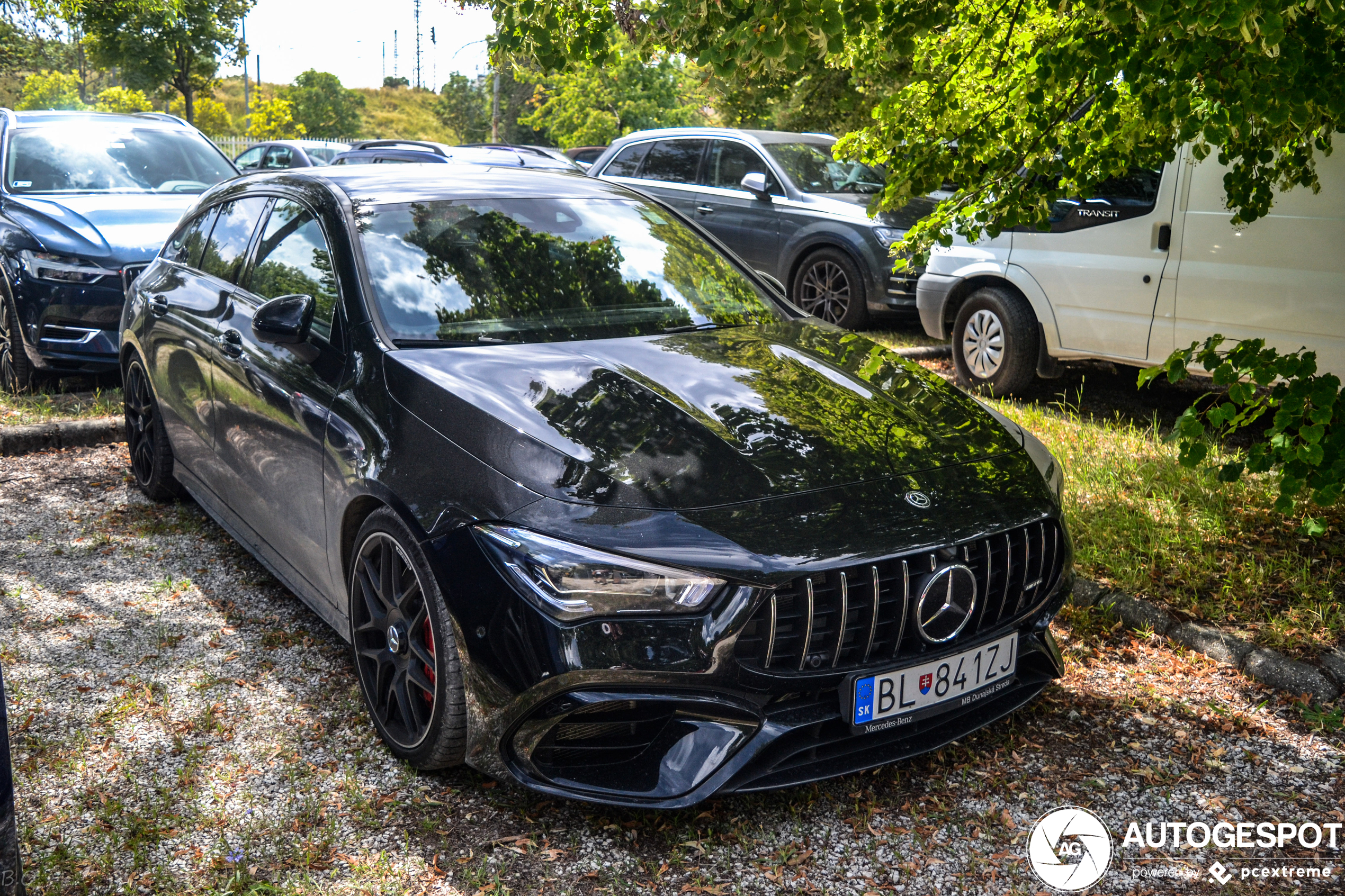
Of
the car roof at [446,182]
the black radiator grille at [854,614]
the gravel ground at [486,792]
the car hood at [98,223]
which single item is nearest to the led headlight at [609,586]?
the black radiator grille at [854,614]

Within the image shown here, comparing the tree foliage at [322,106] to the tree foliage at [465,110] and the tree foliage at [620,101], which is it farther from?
the tree foliage at [620,101]

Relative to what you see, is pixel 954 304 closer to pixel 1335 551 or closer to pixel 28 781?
pixel 1335 551

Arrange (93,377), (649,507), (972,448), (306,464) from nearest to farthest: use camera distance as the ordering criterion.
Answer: (649,507)
(972,448)
(306,464)
(93,377)

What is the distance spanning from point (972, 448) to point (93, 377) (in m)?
6.61

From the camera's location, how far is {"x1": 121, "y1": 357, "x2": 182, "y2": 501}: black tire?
5121 millimetres

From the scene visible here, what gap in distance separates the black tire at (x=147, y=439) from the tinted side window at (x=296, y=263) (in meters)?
1.30

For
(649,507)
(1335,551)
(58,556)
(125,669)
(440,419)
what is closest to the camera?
(649,507)

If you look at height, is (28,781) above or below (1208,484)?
below

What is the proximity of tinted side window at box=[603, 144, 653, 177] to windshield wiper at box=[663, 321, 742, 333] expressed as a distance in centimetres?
733

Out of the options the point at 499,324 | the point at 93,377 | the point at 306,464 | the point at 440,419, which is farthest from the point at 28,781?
the point at 93,377

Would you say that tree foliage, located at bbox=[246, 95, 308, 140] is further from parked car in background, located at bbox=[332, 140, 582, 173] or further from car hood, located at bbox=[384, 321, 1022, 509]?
car hood, located at bbox=[384, 321, 1022, 509]

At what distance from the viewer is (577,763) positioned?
2.71m

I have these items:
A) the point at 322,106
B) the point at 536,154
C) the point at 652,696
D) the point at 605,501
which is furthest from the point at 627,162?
the point at 322,106

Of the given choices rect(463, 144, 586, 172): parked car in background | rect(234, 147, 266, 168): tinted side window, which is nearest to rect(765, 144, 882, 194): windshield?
rect(463, 144, 586, 172): parked car in background
